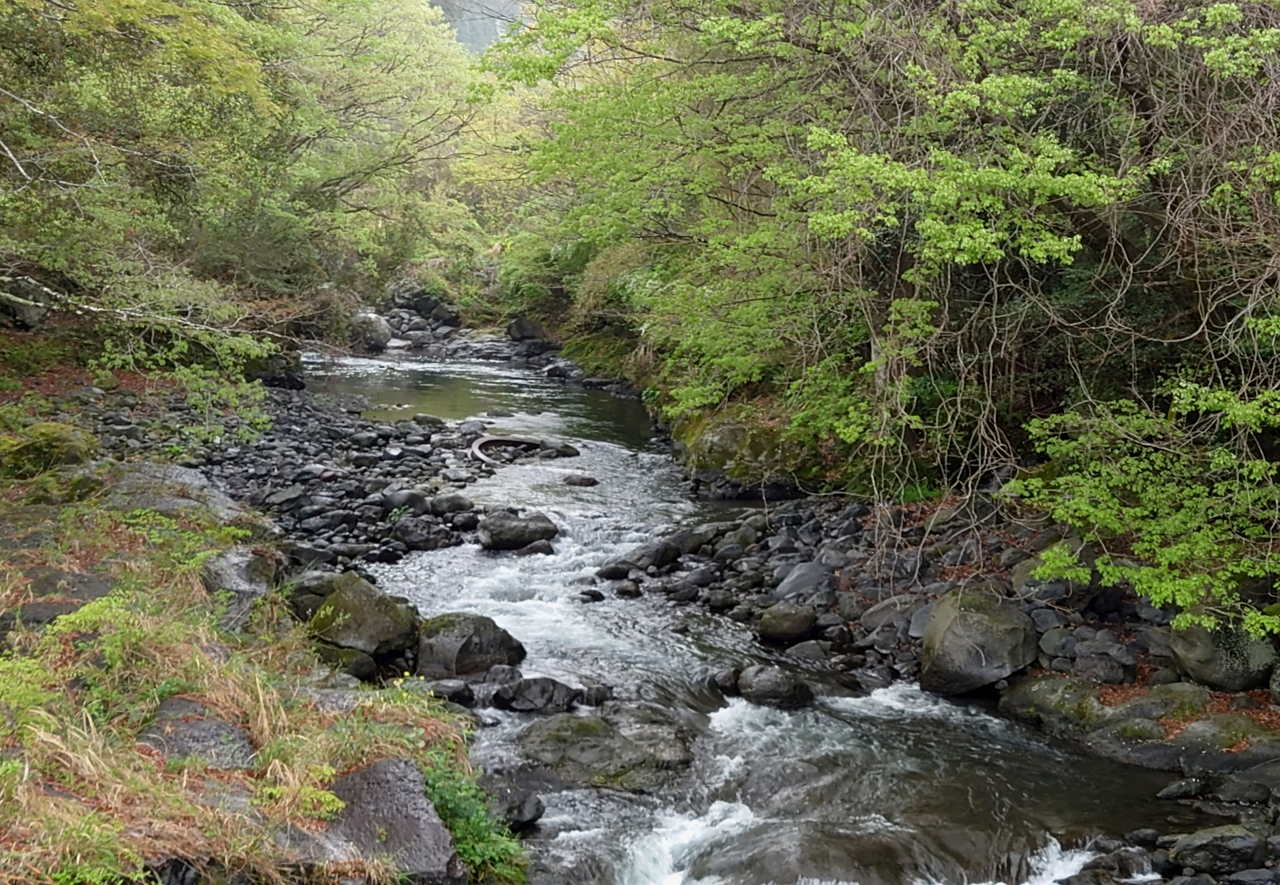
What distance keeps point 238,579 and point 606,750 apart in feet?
13.0

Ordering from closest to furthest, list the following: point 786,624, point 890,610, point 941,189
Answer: point 941,189, point 786,624, point 890,610

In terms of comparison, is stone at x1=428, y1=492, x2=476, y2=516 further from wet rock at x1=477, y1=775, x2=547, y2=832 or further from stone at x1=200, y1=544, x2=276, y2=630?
wet rock at x1=477, y1=775, x2=547, y2=832

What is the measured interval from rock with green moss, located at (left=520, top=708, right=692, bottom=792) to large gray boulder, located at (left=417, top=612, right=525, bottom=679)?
4.21 feet

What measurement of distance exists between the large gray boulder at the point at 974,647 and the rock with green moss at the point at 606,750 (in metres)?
2.60

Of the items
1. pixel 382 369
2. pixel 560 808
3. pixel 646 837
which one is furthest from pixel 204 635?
pixel 382 369

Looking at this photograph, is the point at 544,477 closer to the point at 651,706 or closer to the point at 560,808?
the point at 651,706

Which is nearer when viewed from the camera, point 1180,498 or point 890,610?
point 1180,498

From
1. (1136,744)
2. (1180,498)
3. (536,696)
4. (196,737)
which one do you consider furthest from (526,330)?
(196,737)

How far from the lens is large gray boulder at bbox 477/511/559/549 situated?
12.4m

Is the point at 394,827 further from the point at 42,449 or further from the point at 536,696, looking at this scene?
the point at 42,449

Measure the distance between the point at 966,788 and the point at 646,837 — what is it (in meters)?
2.50

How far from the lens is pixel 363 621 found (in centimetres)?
870

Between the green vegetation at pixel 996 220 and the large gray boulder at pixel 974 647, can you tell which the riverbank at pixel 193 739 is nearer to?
the large gray boulder at pixel 974 647

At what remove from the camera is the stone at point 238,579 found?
812cm
